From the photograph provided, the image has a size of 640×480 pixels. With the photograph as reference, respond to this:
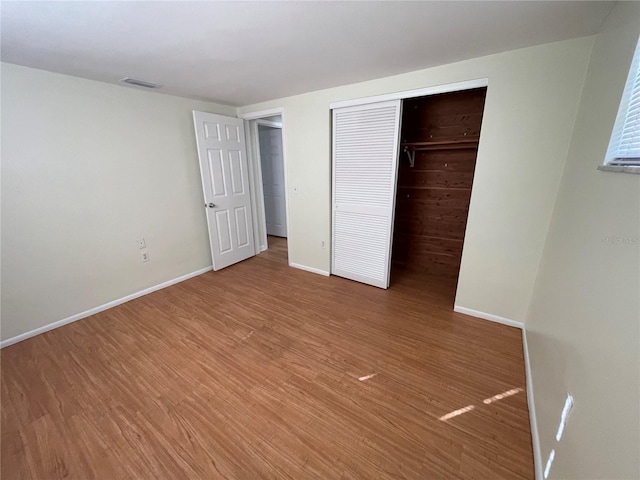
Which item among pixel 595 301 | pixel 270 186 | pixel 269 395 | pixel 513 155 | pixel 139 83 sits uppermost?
pixel 139 83

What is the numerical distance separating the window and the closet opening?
157cm

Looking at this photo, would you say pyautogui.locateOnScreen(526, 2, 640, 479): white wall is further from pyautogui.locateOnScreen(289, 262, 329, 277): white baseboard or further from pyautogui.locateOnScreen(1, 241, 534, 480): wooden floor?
pyautogui.locateOnScreen(289, 262, 329, 277): white baseboard

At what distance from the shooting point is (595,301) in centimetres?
98

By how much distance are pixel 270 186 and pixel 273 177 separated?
0.65ft

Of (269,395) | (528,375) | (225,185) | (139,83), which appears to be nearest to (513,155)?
(528,375)

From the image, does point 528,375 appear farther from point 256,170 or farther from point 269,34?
point 256,170

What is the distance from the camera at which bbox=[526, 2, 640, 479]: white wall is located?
28.7 inches

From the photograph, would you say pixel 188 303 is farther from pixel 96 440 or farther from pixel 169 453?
pixel 169 453

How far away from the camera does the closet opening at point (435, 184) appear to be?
2.77 m

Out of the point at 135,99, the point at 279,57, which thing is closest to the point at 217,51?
the point at 279,57

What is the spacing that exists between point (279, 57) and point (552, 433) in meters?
2.76

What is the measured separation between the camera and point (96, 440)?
4.60ft

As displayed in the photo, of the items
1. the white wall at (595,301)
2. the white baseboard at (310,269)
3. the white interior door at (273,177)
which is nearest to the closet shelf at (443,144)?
the white wall at (595,301)

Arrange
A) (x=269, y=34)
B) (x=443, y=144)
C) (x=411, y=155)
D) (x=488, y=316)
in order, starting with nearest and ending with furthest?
(x=269, y=34)
(x=488, y=316)
(x=443, y=144)
(x=411, y=155)
